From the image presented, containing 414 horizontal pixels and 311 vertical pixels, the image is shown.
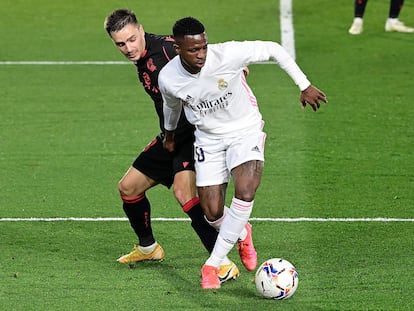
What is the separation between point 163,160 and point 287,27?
29.1ft

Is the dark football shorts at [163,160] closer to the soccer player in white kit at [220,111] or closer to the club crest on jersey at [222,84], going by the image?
the soccer player in white kit at [220,111]

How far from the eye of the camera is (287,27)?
16.8 metres

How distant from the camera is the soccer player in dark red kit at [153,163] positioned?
799 cm

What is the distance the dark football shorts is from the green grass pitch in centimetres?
73

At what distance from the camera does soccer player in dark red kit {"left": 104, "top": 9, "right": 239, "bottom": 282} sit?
26.2 ft

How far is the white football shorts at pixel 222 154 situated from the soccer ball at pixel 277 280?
29.5 inches

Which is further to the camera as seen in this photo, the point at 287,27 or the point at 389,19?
the point at 287,27

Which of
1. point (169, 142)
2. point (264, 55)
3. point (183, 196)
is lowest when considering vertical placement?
point (183, 196)

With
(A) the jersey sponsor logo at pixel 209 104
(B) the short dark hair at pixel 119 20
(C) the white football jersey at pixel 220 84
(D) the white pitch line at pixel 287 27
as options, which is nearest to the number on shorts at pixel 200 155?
(C) the white football jersey at pixel 220 84

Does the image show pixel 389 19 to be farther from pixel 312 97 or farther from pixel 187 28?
pixel 187 28

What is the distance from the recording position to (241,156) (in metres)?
7.73

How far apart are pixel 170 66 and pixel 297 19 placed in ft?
31.9

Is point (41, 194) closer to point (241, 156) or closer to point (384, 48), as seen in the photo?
point (241, 156)

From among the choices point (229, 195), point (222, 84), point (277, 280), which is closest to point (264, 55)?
point (222, 84)
